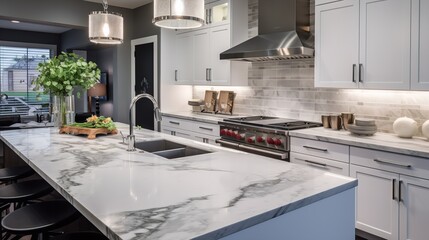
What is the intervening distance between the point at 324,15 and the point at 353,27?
0.36 metres

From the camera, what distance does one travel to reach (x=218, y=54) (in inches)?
183

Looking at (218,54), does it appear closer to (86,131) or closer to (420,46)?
(86,131)

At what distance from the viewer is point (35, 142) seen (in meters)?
2.66

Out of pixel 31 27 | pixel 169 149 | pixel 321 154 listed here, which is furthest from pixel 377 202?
pixel 31 27

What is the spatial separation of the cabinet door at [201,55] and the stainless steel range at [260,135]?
1.09 m

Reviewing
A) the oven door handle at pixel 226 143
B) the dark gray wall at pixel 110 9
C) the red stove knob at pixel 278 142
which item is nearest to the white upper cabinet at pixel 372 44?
the red stove knob at pixel 278 142

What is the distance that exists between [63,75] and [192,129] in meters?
1.95

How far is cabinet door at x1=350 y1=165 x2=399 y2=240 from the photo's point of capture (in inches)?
102

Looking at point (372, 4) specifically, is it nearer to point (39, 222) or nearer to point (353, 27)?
point (353, 27)

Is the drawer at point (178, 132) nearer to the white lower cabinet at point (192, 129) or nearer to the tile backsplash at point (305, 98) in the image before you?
the white lower cabinet at point (192, 129)

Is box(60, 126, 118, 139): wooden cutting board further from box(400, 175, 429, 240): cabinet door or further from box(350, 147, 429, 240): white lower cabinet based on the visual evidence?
box(400, 175, 429, 240): cabinet door

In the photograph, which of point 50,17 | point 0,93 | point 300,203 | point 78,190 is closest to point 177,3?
point 78,190

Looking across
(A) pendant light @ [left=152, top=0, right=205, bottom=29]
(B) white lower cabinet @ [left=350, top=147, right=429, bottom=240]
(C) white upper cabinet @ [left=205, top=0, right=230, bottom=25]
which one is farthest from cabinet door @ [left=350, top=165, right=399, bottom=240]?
(C) white upper cabinet @ [left=205, top=0, right=230, bottom=25]

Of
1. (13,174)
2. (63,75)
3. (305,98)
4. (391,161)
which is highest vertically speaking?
(63,75)
